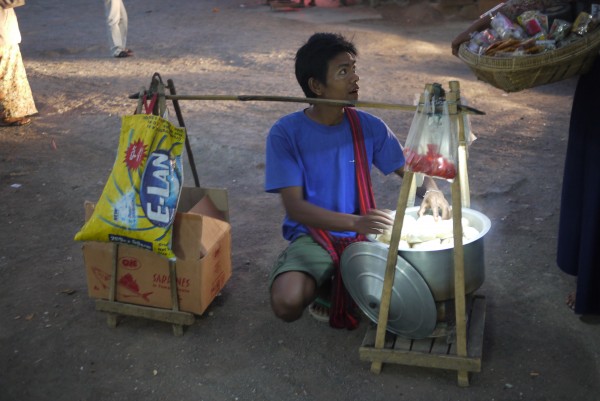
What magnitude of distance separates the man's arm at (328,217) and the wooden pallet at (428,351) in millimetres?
492

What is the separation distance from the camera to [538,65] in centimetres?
266

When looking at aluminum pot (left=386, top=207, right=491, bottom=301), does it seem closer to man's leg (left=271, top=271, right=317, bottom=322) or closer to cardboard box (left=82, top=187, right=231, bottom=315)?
man's leg (left=271, top=271, right=317, bottom=322)

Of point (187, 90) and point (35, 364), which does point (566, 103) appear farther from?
point (35, 364)

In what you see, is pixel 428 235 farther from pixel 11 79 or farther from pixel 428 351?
pixel 11 79

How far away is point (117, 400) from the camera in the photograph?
290cm

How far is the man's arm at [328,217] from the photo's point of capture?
8.94 feet

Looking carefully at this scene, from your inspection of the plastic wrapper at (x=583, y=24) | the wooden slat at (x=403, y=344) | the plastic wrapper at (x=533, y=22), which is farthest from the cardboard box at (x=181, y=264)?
the plastic wrapper at (x=583, y=24)

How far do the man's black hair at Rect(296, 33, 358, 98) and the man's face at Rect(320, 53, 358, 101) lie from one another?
2cm

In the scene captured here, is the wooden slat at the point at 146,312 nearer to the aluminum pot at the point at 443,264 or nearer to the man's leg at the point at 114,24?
the aluminum pot at the point at 443,264

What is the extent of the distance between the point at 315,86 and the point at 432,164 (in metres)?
0.71

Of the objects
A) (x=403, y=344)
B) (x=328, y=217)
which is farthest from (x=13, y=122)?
(x=403, y=344)

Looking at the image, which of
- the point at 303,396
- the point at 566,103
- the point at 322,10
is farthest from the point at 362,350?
the point at 322,10

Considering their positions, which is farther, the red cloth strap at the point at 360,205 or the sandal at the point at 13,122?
the sandal at the point at 13,122

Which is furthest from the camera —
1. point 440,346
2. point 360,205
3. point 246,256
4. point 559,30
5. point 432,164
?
point 246,256
